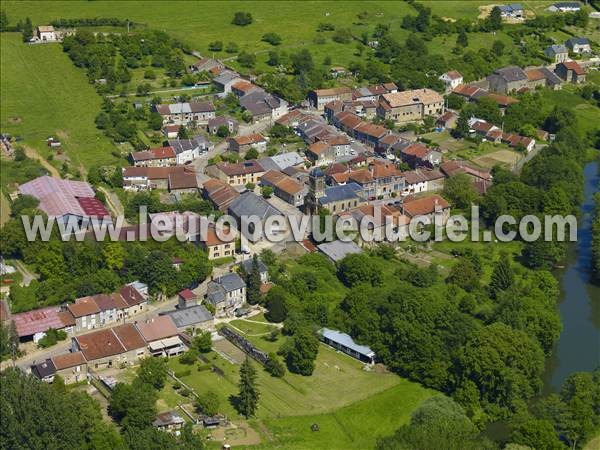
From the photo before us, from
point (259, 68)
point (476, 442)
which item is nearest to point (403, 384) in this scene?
point (476, 442)

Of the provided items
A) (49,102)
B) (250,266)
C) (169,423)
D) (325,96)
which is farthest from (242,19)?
(169,423)

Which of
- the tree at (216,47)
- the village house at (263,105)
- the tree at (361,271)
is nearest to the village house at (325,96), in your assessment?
the village house at (263,105)

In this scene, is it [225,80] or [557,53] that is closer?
[225,80]

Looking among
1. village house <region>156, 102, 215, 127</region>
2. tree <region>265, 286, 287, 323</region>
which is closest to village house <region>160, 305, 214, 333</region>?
tree <region>265, 286, 287, 323</region>

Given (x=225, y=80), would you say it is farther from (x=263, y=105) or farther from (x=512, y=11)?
(x=512, y=11)

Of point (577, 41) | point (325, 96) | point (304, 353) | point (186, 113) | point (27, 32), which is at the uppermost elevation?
point (27, 32)
